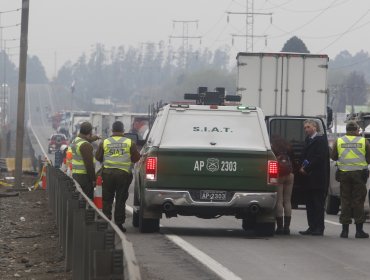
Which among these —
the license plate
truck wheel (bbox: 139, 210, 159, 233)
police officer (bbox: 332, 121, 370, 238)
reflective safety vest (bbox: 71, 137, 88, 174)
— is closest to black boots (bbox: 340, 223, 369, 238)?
police officer (bbox: 332, 121, 370, 238)

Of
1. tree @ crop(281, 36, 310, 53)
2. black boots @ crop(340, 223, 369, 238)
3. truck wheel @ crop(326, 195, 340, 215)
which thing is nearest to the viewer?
black boots @ crop(340, 223, 369, 238)

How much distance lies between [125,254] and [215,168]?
10.4 metres

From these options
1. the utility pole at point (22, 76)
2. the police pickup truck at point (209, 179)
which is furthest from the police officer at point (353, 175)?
the utility pole at point (22, 76)

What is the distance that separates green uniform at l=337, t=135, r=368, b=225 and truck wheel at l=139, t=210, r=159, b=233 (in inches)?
108

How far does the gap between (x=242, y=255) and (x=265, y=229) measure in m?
3.58

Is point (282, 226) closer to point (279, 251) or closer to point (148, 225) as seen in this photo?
point (148, 225)

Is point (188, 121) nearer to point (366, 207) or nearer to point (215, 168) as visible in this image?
point (215, 168)

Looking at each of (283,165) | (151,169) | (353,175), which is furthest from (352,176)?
(151,169)

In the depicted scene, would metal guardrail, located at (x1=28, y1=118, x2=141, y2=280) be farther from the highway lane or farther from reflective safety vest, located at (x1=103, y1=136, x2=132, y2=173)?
reflective safety vest, located at (x1=103, y1=136, x2=132, y2=173)

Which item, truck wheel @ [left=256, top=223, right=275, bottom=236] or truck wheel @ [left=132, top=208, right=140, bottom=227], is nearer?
truck wheel @ [left=256, top=223, right=275, bottom=236]

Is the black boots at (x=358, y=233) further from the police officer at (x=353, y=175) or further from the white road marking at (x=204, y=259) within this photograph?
the white road marking at (x=204, y=259)

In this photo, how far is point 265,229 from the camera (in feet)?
63.8

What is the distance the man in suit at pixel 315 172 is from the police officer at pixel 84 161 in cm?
334

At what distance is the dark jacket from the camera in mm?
20109
